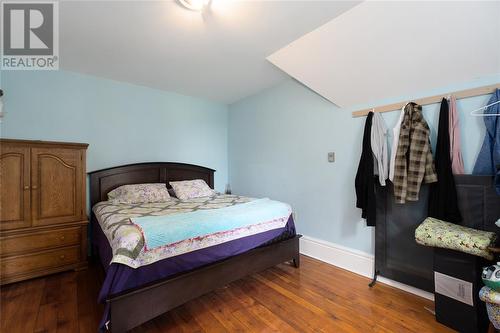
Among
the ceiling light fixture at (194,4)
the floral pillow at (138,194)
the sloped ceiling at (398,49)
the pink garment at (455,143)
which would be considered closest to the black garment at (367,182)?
the sloped ceiling at (398,49)

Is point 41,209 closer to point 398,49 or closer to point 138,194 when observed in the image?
point 138,194

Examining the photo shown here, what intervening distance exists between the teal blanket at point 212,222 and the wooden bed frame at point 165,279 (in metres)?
0.26

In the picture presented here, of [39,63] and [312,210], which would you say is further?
[312,210]

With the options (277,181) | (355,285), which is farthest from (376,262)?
(277,181)

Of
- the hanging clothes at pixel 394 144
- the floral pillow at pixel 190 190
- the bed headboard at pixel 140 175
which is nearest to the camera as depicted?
the hanging clothes at pixel 394 144

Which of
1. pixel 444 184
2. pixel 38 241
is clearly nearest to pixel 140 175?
pixel 38 241

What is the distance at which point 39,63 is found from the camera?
8.48 feet

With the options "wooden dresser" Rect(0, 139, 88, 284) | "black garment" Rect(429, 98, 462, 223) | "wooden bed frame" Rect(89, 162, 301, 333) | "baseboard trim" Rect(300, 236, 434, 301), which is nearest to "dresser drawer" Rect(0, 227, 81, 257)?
"wooden dresser" Rect(0, 139, 88, 284)

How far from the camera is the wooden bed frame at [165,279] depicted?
1445mm

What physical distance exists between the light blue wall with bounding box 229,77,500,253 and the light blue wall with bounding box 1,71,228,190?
0.70m

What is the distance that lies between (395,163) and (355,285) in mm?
1267

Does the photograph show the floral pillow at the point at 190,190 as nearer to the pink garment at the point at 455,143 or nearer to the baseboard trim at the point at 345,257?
the baseboard trim at the point at 345,257

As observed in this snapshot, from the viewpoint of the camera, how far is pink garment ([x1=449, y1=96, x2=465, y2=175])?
1.83 metres

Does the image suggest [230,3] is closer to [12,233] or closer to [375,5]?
[375,5]
